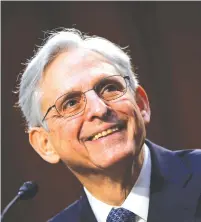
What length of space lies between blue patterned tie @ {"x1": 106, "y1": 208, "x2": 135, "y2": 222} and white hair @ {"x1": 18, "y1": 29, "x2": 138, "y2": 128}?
425 millimetres

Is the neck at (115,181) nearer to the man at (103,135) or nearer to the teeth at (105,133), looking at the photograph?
the man at (103,135)

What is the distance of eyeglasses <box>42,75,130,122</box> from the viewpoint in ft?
5.29

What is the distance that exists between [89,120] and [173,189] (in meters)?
0.40

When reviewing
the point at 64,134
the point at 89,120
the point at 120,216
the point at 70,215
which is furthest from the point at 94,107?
the point at 70,215

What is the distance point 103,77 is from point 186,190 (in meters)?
0.50

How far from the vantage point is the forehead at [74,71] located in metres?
1.63

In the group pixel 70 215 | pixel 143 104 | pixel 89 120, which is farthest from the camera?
pixel 70 215

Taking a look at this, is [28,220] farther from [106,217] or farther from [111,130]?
[111,130]

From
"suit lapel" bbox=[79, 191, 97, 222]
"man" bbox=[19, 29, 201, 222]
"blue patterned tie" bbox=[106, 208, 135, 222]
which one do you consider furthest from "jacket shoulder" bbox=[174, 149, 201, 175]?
"suit lapel" bbox=[79, 191, 97, 222]

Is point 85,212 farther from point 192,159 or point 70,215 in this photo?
point 192,159

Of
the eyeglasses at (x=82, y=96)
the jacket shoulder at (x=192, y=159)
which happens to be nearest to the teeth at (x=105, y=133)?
the eyeglasses at (x=82, y=96)

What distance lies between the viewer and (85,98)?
1604 mm

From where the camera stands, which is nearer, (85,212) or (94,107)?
(94,107)

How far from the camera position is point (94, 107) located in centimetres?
157
